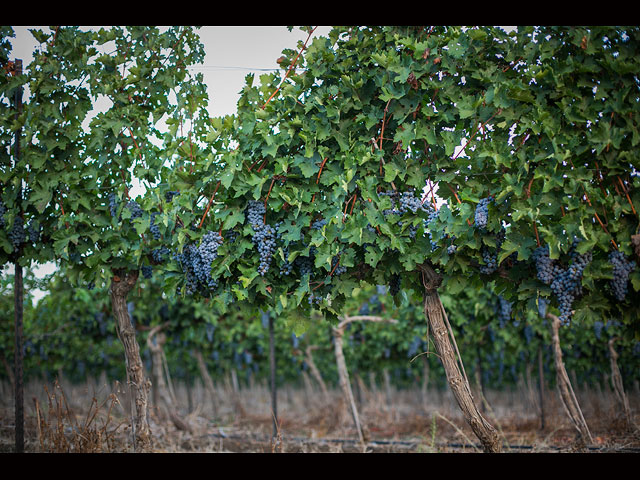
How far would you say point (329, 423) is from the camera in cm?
880

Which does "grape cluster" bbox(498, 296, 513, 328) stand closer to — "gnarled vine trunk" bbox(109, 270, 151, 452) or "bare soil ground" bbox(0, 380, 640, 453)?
"bare soil ground" bbox(0, 380, 640, 453)

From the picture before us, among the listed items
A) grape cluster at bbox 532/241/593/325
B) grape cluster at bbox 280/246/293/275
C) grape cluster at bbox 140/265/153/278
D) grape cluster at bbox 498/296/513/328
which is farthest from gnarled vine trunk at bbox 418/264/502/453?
grape cluster at bbox 498/296/513/328

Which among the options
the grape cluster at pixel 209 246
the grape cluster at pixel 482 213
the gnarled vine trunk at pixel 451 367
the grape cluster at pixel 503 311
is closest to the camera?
the grape cluster at pixel 482 213

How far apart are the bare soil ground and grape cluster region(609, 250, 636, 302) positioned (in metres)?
2.60

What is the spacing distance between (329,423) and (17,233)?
610 centimetres

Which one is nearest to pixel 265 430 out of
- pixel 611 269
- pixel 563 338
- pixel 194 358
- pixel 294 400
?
pixel 294 400

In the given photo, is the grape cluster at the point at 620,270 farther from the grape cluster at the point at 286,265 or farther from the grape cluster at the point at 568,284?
the grape cluster at the point at 286,265

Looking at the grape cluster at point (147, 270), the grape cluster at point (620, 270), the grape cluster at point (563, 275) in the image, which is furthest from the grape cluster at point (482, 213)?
the grape cluster at point (147, 270)

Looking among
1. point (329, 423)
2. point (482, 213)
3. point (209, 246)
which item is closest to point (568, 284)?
point (482, 213)

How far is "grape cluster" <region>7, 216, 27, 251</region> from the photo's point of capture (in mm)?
4082

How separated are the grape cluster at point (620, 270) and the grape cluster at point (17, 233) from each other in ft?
13.2

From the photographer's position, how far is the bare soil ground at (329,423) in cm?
594

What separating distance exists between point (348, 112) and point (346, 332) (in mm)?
6797
